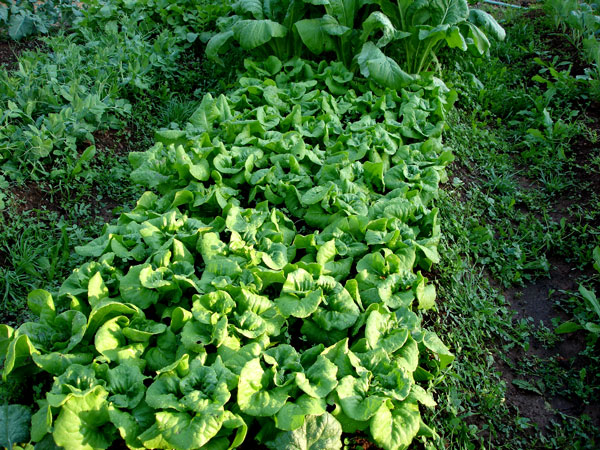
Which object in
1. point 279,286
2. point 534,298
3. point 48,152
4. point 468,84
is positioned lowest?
point 534,298

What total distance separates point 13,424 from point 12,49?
427cm

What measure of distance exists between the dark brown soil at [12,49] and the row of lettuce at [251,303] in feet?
7.85

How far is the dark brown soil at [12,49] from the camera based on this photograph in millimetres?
4965

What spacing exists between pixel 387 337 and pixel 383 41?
279 cm

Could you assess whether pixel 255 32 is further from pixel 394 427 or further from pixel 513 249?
pixel 394 427

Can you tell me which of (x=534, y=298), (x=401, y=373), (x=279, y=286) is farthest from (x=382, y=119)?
(x=401, y=373)

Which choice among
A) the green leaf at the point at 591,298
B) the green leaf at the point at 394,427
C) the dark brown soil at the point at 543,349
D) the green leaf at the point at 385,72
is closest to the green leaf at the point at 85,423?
the green leaf at the point at 394,427

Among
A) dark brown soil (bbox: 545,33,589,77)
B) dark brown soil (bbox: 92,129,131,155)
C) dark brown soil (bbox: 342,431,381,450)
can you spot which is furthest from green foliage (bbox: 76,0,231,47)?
dark brown soil (bbox: 342,431,381,450)

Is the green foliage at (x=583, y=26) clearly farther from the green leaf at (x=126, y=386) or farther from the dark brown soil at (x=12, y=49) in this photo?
the dark brown soil at (x=12, y=49)

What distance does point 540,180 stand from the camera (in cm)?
412

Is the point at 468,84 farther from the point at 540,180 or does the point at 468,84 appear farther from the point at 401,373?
the point at 401,373

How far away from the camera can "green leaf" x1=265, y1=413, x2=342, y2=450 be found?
1.98m

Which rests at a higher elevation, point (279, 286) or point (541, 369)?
point (279, 286)

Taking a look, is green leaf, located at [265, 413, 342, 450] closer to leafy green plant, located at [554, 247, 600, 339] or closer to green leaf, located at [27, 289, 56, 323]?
green leaf, located at [27, 289, 56, 323]
